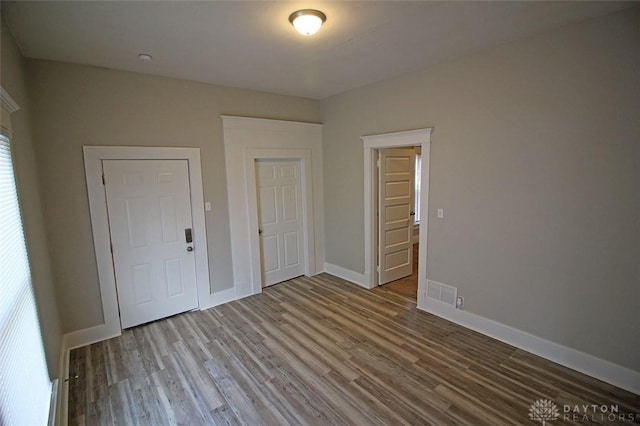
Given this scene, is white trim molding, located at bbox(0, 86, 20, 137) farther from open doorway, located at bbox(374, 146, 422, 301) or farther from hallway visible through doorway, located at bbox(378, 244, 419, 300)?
hallway visible through doorway, located at bbox(378, 244, 419, 300)

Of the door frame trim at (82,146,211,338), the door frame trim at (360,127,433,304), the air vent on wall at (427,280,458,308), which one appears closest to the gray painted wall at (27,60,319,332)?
the door frame trim at (82,146,211,338)

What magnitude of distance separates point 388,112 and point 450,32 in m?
1.36

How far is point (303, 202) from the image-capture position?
189 inches

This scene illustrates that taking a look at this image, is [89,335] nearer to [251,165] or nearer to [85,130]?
[85,130]

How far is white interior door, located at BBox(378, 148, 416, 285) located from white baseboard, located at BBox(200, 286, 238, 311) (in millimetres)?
2107

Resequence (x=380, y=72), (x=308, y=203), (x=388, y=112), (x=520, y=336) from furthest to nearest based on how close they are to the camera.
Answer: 1. (x=308, y=203)
2. (x=388, y=112)
3. (x=380, y=72)
4. (x=520, y=336)

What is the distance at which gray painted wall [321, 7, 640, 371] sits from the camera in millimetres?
2266

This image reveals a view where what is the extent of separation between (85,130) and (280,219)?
2.55 meters

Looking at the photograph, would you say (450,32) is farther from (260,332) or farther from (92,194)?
(92,194)

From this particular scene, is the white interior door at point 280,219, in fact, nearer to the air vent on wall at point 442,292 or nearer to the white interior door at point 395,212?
the white interior door at point 395,212

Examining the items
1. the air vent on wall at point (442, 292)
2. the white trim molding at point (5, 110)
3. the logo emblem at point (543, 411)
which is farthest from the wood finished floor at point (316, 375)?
the white trim molding at point (5, 110)

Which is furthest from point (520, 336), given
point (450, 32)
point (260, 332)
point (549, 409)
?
point (450, 32)

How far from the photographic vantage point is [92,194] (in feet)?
10.0

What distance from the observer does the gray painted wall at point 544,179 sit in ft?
7.43
